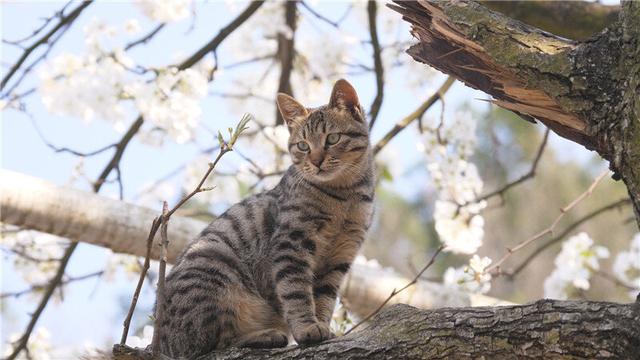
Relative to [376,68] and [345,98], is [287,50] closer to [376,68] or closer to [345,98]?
[376,68]

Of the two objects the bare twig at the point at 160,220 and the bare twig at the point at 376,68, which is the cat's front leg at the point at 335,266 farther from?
the bare twig at the point at 376,68

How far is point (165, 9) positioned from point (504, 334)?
3585mm

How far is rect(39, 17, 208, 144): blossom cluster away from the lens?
4453 mm

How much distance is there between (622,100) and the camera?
2.18 m

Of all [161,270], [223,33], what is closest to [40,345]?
[223,33]

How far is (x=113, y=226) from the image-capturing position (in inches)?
157

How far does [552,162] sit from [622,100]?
58.0 feet

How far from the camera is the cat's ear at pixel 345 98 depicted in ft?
11.3

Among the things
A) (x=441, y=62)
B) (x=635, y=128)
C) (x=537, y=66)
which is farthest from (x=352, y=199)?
(x=635, y=128)

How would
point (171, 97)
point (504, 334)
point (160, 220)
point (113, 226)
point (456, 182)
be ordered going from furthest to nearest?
point (456, 182), point (171, 97), point (113, 226), point (504, 334), point (160, 220)

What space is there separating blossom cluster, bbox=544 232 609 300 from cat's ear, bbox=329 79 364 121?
2.06 metres

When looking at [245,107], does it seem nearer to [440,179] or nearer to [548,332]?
[440,179]

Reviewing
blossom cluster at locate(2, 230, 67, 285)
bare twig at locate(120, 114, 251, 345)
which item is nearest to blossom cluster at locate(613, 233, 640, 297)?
blossom cluster at locate(2, 230, 67, 285)

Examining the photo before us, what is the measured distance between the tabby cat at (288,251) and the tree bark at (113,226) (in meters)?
0.55
